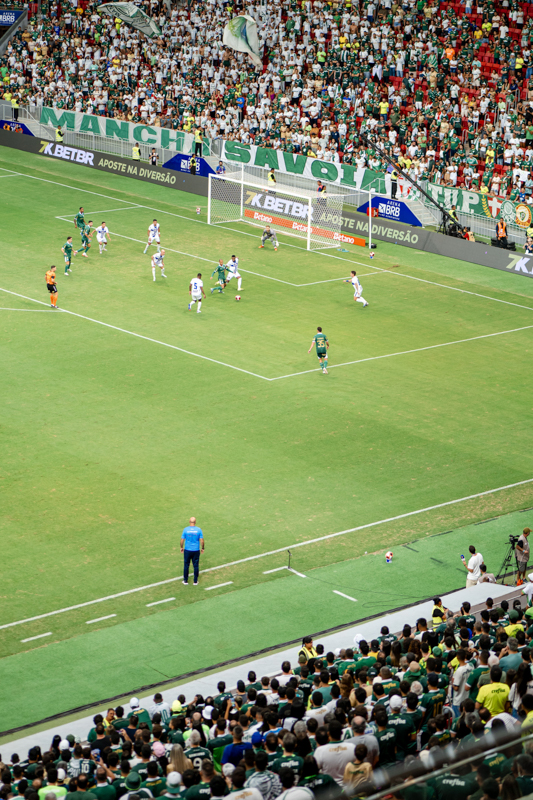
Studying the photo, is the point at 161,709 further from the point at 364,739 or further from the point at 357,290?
the point at 357,290

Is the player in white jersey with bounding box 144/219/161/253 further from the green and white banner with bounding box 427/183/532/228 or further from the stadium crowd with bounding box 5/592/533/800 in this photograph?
the stadium crowd with bounding box 5/592/533/800

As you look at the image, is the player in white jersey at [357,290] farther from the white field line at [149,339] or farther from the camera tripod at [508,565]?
the camera tripod at [508,565]

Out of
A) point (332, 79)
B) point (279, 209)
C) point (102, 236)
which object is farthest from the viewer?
point (332, 79)

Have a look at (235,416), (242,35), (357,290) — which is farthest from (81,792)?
(242,35)

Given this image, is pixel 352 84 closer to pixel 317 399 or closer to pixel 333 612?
pixel 317 399

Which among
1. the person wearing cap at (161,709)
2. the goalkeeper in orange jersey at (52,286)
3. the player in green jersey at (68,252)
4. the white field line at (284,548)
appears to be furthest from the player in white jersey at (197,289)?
the person wearing cap at (161,709)

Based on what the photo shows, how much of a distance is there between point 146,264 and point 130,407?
1644 centimetres

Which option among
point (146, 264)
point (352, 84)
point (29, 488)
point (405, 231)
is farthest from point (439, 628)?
point (352, 84)

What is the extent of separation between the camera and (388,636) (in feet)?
56.8

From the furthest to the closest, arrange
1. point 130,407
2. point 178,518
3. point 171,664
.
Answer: point 130,407 → point 178,518 → point 171,664

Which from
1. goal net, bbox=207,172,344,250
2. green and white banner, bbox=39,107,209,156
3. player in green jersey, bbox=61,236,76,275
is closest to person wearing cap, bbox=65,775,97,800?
player in green jersey, bbox=61,236,76,275

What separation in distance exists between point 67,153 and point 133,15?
12.8m

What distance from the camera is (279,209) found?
53031 mm

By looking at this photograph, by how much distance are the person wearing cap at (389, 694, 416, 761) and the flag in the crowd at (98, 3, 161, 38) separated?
219 ft
